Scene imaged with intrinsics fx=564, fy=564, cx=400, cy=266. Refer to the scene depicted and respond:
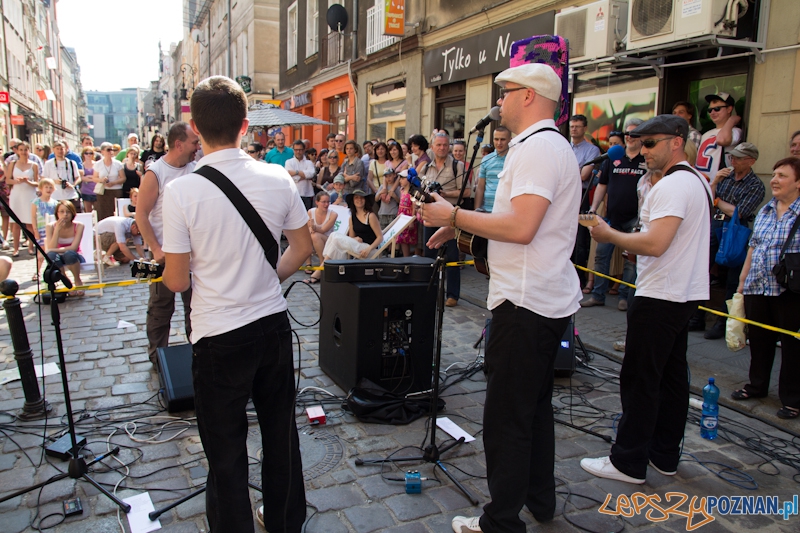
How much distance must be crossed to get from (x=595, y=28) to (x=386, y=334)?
5.47 metres

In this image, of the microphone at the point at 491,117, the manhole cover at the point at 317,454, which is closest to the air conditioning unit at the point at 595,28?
the microphone at the point at 491,117

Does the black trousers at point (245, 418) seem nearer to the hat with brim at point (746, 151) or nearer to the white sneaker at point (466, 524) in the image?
the white sneaker at point (466, 524)

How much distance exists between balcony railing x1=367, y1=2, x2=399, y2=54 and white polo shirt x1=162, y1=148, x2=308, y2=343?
42.9 feet

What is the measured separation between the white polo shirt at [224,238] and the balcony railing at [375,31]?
13075 mm

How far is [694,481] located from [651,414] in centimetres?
60

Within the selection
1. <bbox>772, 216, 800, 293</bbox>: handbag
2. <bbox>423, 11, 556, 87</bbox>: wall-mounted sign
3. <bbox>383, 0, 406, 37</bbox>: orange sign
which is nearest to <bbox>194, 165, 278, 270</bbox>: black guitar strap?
<bbox>772, 216, 800, 293</bbox>: handbag

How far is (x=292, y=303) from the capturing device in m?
7.60

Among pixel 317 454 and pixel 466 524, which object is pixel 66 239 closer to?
pixel 317 454

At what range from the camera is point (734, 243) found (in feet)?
18.7

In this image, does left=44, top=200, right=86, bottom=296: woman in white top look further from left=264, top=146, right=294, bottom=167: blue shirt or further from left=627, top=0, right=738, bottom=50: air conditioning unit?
left=627, top=0, right=738, bottom=50: air conditioning unit

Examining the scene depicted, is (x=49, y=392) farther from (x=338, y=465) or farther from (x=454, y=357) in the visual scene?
(x=454, y=357)

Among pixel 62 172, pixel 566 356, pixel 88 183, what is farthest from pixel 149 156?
pixel 566 356

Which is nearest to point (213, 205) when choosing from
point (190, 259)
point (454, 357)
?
point (190, 259)

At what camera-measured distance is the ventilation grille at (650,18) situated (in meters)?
6.29
